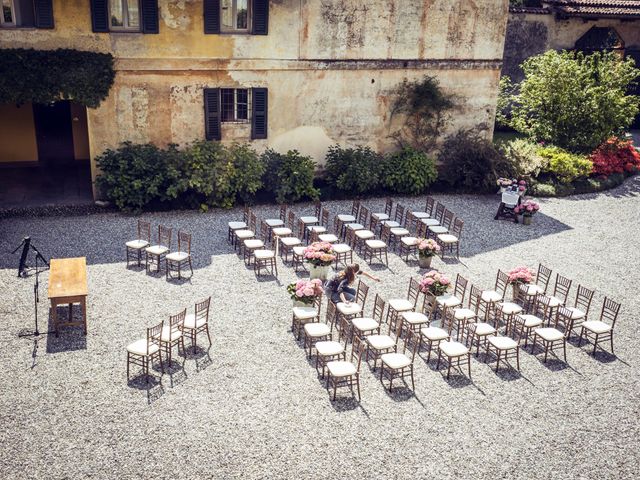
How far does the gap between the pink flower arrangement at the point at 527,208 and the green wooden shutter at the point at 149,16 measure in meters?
12.8

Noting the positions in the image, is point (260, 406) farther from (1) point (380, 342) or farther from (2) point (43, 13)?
(2) point (43, 13)

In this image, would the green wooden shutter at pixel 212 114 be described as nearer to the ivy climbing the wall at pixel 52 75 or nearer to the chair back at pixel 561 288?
the ivy climbing the wall at pixel 52 75

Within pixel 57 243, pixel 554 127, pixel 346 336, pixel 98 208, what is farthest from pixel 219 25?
pixel 554 127

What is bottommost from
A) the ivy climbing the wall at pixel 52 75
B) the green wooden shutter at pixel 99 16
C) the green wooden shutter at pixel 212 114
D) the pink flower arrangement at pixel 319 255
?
the pink flower arrangement at pixel 319 255

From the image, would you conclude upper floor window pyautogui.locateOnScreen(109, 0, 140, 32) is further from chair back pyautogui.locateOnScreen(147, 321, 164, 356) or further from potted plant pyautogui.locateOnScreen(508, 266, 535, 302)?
potted plant pyautogui.locateOnScreen(508, 266, 535, 302)

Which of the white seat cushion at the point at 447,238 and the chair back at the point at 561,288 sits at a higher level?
the white seat cushion at the point at 447,238

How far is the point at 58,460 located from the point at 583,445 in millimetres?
8454

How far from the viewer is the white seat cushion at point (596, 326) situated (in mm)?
13836

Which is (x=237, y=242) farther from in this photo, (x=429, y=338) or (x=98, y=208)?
(x=429, y=338)

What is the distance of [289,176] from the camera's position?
2183 cm

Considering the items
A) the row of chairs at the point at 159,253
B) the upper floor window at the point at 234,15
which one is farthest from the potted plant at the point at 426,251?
the upper floor window at the point at 234,15

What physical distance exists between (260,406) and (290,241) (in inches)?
267

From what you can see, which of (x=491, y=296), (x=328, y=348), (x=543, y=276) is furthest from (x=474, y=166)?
(x=328, y=348)

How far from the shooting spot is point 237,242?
18359 millimetres
